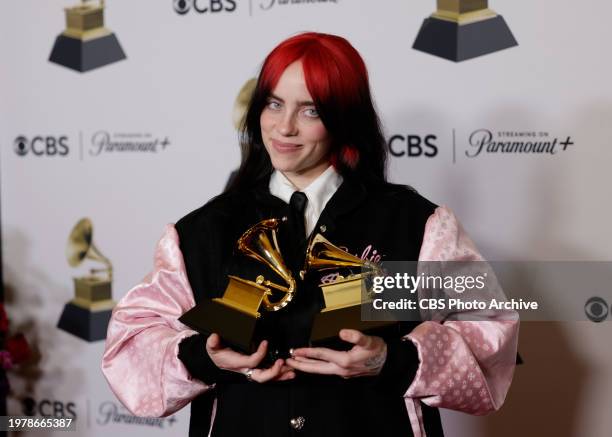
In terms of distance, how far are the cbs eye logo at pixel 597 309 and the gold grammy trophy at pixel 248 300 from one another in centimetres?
108

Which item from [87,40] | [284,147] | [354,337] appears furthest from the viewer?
[87,40]

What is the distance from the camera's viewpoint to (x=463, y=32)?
2.17 m

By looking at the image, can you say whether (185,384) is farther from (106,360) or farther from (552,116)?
(552,116)

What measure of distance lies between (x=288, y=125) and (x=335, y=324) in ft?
1.09

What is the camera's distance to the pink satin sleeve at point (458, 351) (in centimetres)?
132

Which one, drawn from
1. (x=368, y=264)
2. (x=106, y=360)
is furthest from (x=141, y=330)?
(x=368, y=264)

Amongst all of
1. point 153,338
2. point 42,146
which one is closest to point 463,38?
point 153,338

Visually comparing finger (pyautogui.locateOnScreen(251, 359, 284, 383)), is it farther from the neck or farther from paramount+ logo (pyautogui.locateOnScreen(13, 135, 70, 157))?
paramount+ logo (pyautogui.locateOnScreen(13, 135, 70, 157))

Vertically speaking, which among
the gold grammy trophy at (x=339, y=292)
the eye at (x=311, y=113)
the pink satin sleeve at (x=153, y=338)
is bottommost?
the pink satin sleeve at (x=153, y=338)

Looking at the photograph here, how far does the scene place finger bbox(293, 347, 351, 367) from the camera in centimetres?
119

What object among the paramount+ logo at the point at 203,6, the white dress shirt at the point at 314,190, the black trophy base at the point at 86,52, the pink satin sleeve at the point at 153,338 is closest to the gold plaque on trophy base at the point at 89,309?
the black trophy base at the point at 86,52

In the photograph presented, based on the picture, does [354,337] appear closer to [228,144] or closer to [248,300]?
[248,300]

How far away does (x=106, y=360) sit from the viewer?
1.46 meters

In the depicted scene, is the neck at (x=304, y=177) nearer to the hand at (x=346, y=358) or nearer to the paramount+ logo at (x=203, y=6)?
the hand at (x=346, y=358)
